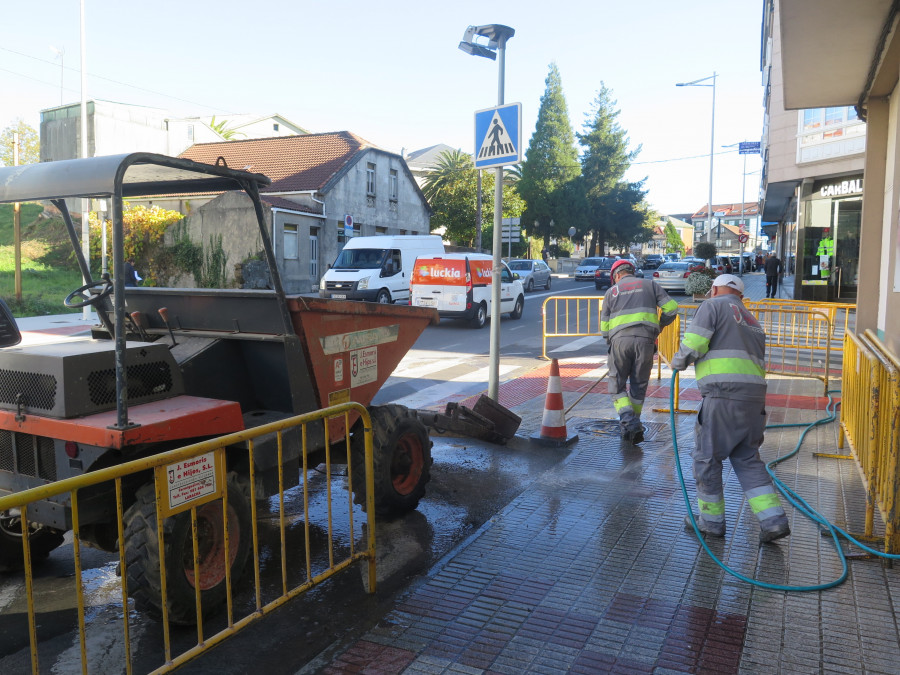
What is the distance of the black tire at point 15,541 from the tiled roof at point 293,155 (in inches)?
1134

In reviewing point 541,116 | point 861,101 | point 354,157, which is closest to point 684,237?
point 541,116

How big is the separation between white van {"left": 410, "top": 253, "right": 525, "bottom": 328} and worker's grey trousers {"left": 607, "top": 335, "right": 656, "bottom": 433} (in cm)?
1013

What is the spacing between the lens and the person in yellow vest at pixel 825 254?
2206 centimetres

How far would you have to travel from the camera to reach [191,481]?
309 cm

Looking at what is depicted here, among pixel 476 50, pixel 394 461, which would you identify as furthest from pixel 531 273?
pixel 394 461

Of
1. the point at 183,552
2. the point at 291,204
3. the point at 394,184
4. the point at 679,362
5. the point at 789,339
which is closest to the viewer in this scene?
the point at 183,552

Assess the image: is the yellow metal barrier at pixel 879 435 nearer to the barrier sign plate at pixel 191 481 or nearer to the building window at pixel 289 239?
the barrier sign plate at pixel 191 481

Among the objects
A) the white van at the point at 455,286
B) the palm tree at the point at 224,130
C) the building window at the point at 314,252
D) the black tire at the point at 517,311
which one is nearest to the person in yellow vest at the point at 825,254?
the black tire at the point at 517,311

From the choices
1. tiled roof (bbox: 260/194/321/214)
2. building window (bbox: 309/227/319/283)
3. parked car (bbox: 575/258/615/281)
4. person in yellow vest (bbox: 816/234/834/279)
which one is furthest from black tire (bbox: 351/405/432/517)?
parked car (bbox: 575/258/615/281)

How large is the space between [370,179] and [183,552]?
3399 centimetres

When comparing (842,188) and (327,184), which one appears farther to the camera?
(327,184)

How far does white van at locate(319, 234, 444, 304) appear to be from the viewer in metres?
20.8

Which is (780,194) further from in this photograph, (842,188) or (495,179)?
(495,179)

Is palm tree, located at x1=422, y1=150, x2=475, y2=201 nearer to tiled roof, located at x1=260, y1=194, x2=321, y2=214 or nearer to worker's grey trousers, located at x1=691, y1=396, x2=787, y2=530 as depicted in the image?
tiled roof, located at x1=260, y1=194, x2=321, y2=214
